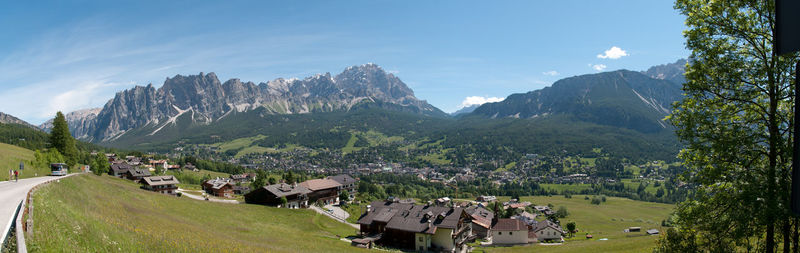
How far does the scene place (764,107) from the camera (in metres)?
9.72

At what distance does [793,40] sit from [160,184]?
3806 inches

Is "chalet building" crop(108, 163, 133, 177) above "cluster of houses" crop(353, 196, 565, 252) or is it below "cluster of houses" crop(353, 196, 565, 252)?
above

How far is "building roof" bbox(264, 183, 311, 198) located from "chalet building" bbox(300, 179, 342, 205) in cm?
595

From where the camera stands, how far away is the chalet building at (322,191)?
87.0m

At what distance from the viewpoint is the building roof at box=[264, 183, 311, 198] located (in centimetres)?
6859

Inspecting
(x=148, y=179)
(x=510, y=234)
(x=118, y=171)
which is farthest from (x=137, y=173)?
(x=510, y=234)

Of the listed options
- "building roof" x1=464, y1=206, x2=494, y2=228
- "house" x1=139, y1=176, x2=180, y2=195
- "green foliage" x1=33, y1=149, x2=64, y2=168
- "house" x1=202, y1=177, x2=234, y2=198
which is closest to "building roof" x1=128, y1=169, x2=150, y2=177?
"house" x1=139, y1=176, x2=180, y2=195

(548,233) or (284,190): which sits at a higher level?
(284,190)

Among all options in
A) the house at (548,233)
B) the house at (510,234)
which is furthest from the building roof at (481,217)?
the house at (548,233)

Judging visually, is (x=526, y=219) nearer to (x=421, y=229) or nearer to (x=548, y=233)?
(x=548, y=233)

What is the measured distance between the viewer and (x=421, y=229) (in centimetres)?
4769

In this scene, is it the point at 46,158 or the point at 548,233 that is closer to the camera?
the point at 46,158

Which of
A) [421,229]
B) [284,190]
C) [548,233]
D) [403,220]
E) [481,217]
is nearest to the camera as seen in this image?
[421,229]

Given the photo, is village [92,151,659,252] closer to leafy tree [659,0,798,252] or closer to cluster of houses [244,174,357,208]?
cluster of houses [244,174,357,208]
